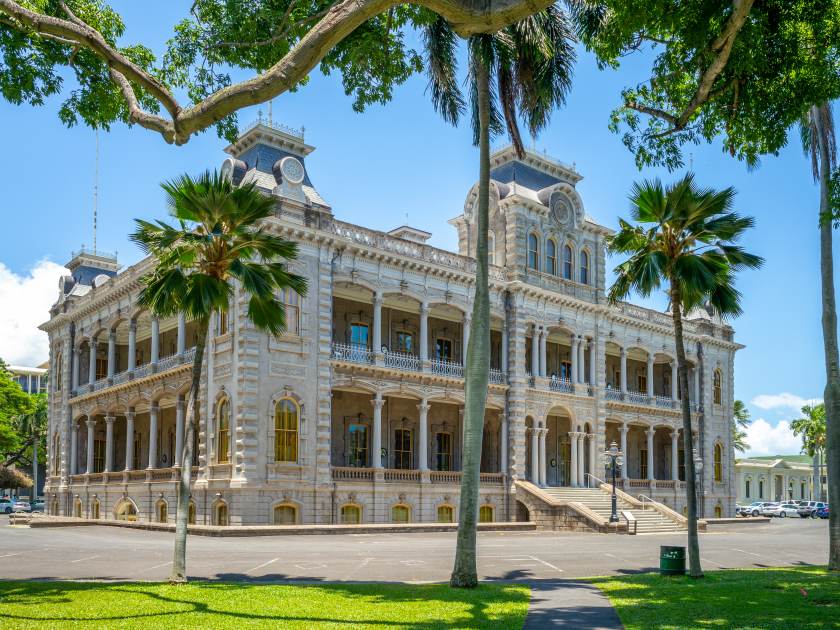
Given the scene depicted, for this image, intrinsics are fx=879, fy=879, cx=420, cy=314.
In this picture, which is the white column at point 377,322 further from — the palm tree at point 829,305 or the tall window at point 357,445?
the palm tree at point 829,305

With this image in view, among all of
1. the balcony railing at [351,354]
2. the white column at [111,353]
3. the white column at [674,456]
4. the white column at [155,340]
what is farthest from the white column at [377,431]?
the white column at [674,456]

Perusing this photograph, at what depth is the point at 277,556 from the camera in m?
22.1

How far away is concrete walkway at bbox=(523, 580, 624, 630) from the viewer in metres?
12.2

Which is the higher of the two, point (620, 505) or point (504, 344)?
point (504, 344)

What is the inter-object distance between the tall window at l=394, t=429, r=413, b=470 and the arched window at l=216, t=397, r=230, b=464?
924cm

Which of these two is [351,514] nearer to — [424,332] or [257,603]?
[424,332]

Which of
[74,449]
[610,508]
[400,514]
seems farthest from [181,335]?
[610,508]

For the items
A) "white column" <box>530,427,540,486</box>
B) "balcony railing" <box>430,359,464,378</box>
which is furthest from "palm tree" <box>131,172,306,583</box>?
"white column" <box>530,427,540,486</box>

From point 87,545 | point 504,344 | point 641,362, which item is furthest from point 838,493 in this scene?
point 641,362

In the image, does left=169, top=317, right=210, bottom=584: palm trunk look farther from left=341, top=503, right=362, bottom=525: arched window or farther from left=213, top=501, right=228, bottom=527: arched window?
left=341, top=503, right=362, bottom=525: arched window

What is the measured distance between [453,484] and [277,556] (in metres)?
17.8

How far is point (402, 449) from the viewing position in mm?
40625

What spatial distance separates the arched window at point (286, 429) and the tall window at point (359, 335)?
20.0 feet

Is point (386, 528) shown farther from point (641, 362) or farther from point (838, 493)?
point (641, 362)
